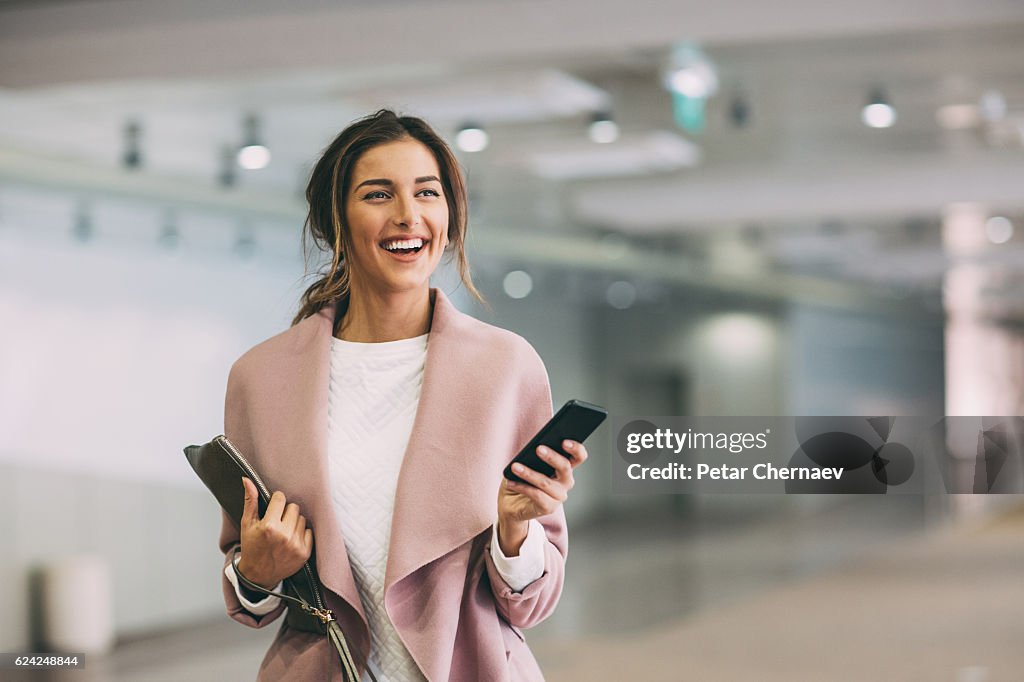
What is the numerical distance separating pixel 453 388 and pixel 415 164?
334 mm

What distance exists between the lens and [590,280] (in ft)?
24.1

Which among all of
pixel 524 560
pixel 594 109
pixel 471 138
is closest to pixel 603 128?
pixel 594 109

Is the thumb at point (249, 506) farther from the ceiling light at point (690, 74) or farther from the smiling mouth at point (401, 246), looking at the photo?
the ceiling light at point (690, 74)

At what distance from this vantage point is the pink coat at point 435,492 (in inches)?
68.3

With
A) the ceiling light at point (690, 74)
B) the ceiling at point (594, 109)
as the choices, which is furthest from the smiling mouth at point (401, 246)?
the ceiling light at point (690, 74)

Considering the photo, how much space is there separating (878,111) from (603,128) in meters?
1.30

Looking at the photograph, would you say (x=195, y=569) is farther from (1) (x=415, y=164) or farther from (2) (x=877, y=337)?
(1) (x=415, y=164)

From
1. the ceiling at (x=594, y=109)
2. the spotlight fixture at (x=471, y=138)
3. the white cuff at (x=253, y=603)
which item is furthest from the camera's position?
the spotlight fixture at (x=471, y=138)

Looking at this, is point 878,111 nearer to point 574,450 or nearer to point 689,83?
point 689,83

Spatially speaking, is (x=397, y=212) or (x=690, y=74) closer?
(x=397, y=212)

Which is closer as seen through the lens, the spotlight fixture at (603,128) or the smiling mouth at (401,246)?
the smiling mouth at (401,246)

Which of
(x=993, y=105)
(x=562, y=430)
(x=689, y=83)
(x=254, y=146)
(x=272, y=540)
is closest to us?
(x=562, y=430)

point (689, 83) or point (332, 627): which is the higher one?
point (689, 83)

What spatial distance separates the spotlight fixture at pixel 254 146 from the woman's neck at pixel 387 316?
471 centimetres
